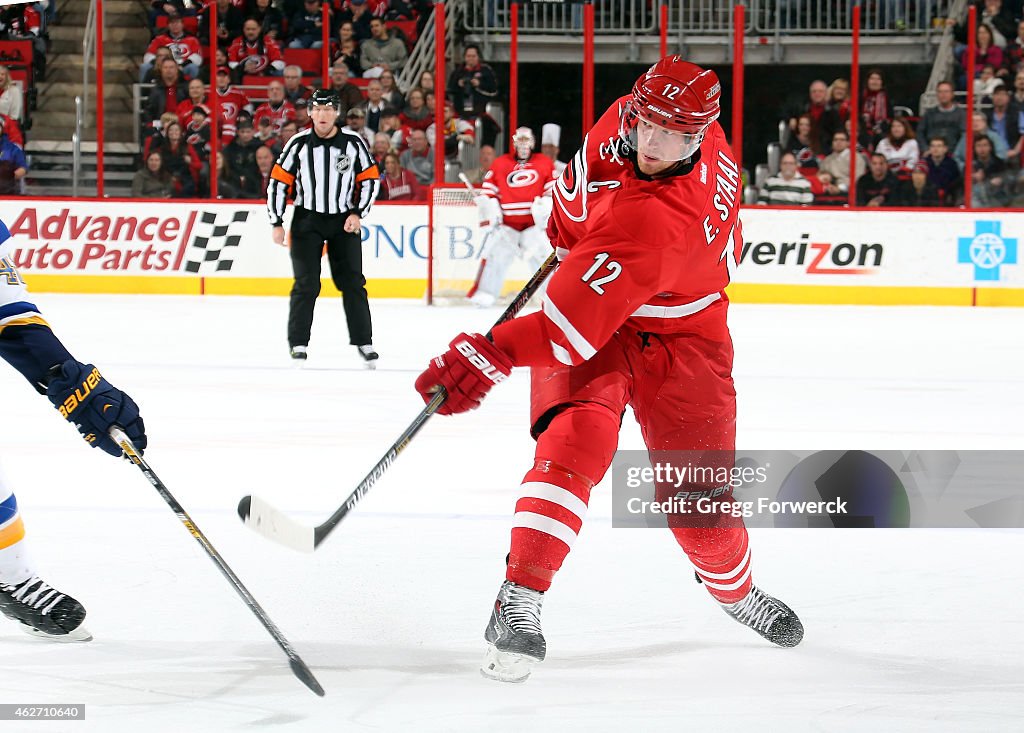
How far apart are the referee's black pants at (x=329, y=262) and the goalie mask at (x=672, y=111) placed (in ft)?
13.9

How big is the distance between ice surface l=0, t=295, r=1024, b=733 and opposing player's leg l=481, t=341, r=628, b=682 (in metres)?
0.06

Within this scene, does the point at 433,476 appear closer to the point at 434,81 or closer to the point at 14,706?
the point at 14,706

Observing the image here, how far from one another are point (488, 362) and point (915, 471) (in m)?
2.34

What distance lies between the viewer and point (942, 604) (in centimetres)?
268

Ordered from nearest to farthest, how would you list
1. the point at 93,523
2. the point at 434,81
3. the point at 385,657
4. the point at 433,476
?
the point at 385,657
the point at 93,523
the point at 433,476
the point at 434,81

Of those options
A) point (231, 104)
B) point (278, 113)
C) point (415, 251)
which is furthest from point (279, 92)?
point (415, 251)

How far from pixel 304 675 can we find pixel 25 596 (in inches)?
23.6

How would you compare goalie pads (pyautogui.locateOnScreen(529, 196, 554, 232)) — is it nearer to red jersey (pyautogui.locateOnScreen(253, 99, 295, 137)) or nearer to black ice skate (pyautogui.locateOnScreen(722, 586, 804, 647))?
red jersey (pyautogui.locateOnScreen(253, 99, 295, 137))

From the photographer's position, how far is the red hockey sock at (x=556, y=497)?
2.22 m

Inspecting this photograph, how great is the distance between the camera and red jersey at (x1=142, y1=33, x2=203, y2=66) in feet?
37.3

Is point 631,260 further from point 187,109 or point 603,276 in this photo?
point 187,109

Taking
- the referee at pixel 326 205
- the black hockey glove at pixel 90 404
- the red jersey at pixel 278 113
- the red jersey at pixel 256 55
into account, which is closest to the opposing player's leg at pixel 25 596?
the black hockey glove at pixel 90 404

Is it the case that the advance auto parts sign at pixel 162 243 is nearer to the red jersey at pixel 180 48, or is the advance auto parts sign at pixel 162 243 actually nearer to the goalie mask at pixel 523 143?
the goalie mask at pixel 523 143

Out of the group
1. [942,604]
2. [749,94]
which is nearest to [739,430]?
[942,604]
